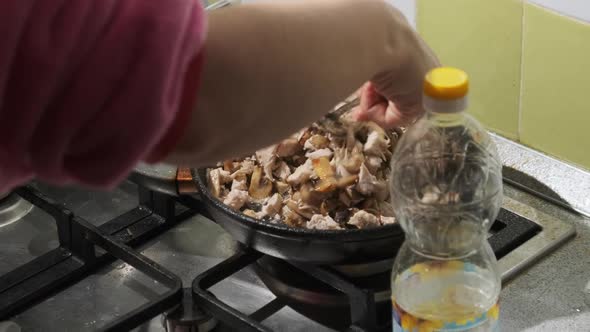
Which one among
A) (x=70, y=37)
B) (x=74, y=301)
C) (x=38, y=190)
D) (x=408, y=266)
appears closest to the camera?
(x=70, y=37)

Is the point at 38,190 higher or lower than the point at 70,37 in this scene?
lower

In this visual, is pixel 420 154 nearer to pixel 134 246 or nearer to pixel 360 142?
pixel 360 142

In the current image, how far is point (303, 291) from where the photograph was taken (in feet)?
3.62

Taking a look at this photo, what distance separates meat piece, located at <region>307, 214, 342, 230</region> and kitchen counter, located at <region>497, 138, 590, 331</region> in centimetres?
19

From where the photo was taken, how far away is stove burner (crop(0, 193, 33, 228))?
130 cm

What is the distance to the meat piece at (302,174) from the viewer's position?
1.13m

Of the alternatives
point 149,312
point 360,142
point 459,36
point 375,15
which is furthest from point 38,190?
point 375,15

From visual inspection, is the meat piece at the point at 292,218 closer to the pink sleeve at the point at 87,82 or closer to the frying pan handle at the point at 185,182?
the frying pan handle at the point at 185,182

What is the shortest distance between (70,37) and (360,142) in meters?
0.63

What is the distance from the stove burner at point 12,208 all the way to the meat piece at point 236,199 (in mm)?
332

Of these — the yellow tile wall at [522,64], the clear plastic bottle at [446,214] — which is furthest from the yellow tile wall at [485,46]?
the clear plastic bottle at [446,214]

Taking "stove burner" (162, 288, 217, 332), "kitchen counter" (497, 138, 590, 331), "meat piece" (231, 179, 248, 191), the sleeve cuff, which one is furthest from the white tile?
the sleeve cuff

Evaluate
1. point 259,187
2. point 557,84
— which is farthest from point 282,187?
point 557,84

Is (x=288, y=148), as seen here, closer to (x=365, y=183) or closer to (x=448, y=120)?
(x=365, y=183)
